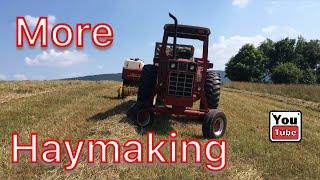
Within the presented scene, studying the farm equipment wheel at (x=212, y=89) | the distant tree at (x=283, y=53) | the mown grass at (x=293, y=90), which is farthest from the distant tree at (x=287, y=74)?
the farm equipment wheel at (x=212, y=89)

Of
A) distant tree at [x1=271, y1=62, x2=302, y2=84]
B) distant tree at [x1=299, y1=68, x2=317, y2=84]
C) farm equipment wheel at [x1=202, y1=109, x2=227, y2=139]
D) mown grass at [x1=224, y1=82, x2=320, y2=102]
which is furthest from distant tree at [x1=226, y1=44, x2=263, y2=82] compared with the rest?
farm equipment wheel at [x1=202, y1=109, x2=227, y2=139]

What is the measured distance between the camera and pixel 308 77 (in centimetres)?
7388

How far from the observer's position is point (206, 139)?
11.6m

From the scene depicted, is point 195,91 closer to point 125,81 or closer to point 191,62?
point 191,62

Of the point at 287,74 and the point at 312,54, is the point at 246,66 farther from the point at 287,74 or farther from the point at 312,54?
the point at 312,54

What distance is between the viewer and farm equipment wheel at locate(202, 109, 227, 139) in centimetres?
1176

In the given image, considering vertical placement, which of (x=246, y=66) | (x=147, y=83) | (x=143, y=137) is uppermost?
(x=246, y=66)

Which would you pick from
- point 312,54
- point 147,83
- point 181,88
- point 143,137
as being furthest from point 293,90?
point 312,54

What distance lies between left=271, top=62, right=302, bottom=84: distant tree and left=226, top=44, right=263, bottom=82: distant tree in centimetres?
584

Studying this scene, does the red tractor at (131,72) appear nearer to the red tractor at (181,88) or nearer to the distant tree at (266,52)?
the red tractor at (181,88)

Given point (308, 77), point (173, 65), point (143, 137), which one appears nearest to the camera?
point (143, 137)

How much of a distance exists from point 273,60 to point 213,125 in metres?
76.3

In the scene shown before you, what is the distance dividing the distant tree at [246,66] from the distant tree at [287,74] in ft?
19.2

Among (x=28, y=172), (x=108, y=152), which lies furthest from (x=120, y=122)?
(x=28, y=172)
